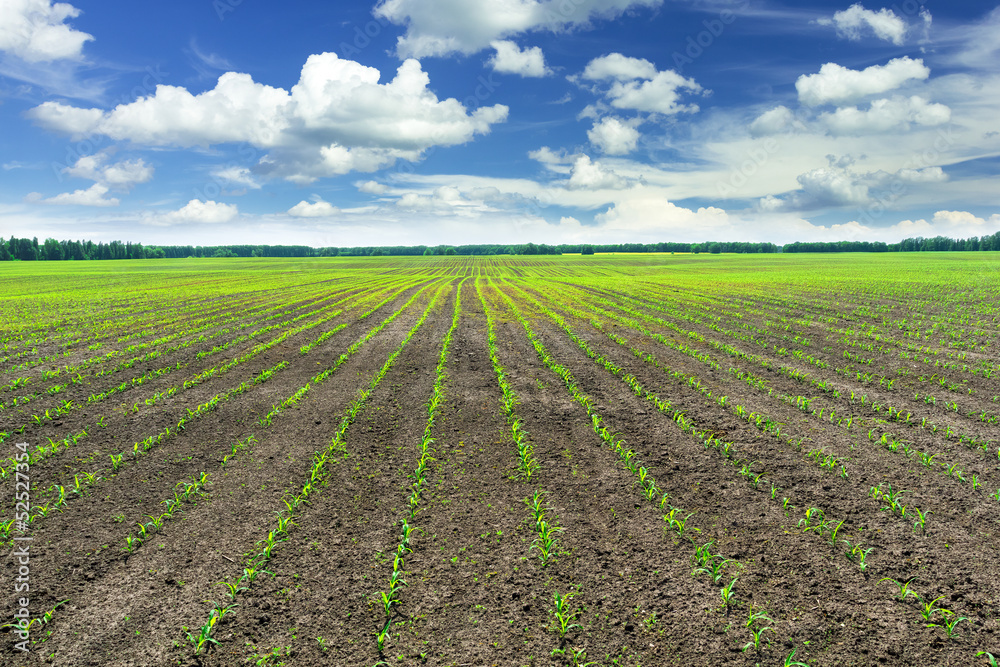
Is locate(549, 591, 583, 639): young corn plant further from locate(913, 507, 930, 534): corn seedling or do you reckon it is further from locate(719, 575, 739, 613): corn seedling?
locate(913, 507, 930, 534): corn seedling

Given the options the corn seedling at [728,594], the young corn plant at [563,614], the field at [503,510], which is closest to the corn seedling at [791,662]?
the field at [503,510]

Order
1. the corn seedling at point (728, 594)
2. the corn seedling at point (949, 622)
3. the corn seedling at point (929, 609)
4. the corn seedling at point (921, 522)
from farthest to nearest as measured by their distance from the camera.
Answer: the corn seedling at point (921, 522)
the corn seedling at point (728, 594)
the corn seedling at point (929, 609)
the corn seedling at point (949, 622)

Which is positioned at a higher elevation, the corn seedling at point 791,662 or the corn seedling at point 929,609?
the corn seedling at point 929,609

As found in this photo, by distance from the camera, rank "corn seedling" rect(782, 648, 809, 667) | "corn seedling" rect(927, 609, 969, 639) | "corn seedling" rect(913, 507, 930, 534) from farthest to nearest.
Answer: "corn seedling" rect(913, 507, 930, 534), "corn seedling" rect(927, 609, 969, 639), "corn seedling" rect(782, 648, 809, 667)

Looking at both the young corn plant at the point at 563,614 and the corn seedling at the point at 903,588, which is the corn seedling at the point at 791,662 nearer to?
the corn seedling at the point at 903,588

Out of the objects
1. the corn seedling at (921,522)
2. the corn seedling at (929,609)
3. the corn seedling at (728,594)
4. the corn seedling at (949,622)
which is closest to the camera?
the corn seedling at (949,622)

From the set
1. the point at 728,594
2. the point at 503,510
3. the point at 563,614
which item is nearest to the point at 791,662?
the point at 728,594

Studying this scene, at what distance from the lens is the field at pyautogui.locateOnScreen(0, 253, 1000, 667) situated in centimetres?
489

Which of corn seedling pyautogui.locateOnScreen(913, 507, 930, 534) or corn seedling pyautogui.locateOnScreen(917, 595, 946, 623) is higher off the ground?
corn seedling pyautogui.locateOnScreen(913, 507, 930, 534)

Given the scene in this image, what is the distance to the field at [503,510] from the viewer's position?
193 inches

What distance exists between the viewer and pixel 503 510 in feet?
23.7

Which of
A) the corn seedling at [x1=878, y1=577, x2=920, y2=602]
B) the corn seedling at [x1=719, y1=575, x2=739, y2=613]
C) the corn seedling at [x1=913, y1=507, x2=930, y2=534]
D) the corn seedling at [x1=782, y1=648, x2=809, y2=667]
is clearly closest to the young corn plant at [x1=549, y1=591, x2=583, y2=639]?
the corn seedling at [x1=719, y1=575, x2=739, y2=613]

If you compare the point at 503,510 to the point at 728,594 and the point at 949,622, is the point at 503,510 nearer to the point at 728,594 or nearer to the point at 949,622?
the point at 728,594

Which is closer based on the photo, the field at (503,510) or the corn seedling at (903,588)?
the field at (503,510)
